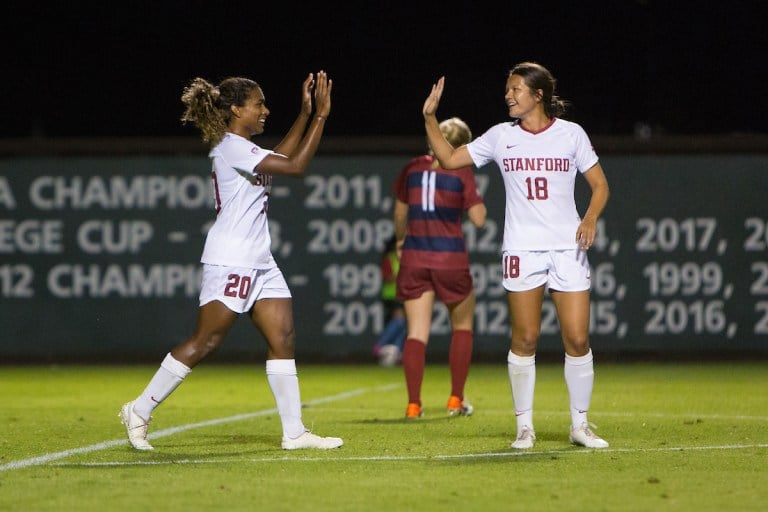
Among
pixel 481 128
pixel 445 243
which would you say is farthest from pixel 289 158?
pixel 481 128

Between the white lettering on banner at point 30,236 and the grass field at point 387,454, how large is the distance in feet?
10.0

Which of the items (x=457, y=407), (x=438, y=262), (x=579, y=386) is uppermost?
(x=438, y=262)

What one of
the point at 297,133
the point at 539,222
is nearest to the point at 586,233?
the point at 539,222

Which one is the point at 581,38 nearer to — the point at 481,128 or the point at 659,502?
the point at 481,128

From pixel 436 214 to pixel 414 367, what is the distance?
1091 mm

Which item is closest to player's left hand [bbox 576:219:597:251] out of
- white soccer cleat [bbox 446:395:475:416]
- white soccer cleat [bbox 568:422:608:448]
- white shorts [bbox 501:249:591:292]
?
white shorts [bbox 501:249:591:292]

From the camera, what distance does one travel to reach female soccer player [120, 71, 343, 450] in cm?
797

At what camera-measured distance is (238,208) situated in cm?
805

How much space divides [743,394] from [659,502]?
6.34 meters

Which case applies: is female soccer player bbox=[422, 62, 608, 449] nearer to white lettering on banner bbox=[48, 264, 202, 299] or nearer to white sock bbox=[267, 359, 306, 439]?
white sock bbox=[267, 359, 306, 439]

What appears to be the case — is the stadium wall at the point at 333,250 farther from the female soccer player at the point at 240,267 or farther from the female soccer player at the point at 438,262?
the female soccer player at the point at 240,267

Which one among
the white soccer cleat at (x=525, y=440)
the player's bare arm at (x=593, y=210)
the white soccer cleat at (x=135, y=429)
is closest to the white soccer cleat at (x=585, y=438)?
the white soccer cleat at (x=525, y=440)

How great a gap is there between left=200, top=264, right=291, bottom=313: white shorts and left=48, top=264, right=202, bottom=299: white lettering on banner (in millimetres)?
8291

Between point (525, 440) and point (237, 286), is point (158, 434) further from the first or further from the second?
point (525, 440)
